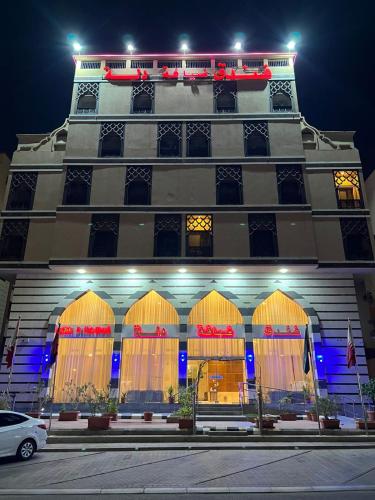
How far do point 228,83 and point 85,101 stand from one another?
1079 centimetres

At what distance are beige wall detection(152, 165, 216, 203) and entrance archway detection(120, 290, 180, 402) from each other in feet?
20.9

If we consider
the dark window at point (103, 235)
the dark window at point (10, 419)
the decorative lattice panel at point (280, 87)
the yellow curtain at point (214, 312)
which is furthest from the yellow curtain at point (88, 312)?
the decorative lattice panel at point (280, 87)

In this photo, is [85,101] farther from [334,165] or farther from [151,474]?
[151,474]

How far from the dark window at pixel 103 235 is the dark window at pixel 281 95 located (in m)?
14.4

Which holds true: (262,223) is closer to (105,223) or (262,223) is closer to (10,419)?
(105,223)

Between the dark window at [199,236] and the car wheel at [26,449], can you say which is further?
the dark window at [199,236]

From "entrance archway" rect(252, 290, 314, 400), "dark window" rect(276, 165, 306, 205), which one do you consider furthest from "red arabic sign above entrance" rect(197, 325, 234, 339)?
"dark window" rect(276, 165, 306, 205)

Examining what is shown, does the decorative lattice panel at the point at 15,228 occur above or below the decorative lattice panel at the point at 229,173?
below

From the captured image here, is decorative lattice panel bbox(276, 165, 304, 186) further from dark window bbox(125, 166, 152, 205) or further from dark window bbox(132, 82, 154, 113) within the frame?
dark window bbox(132, 82, 154, 113)

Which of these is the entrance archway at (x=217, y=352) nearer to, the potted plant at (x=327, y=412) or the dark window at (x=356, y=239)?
the potted plant at (x=327, y=412)

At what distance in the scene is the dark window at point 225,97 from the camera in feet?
90.2

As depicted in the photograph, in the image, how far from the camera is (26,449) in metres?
12.0

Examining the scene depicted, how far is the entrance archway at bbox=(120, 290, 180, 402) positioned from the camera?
74.0ft

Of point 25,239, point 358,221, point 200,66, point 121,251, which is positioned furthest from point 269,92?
point 25,239
